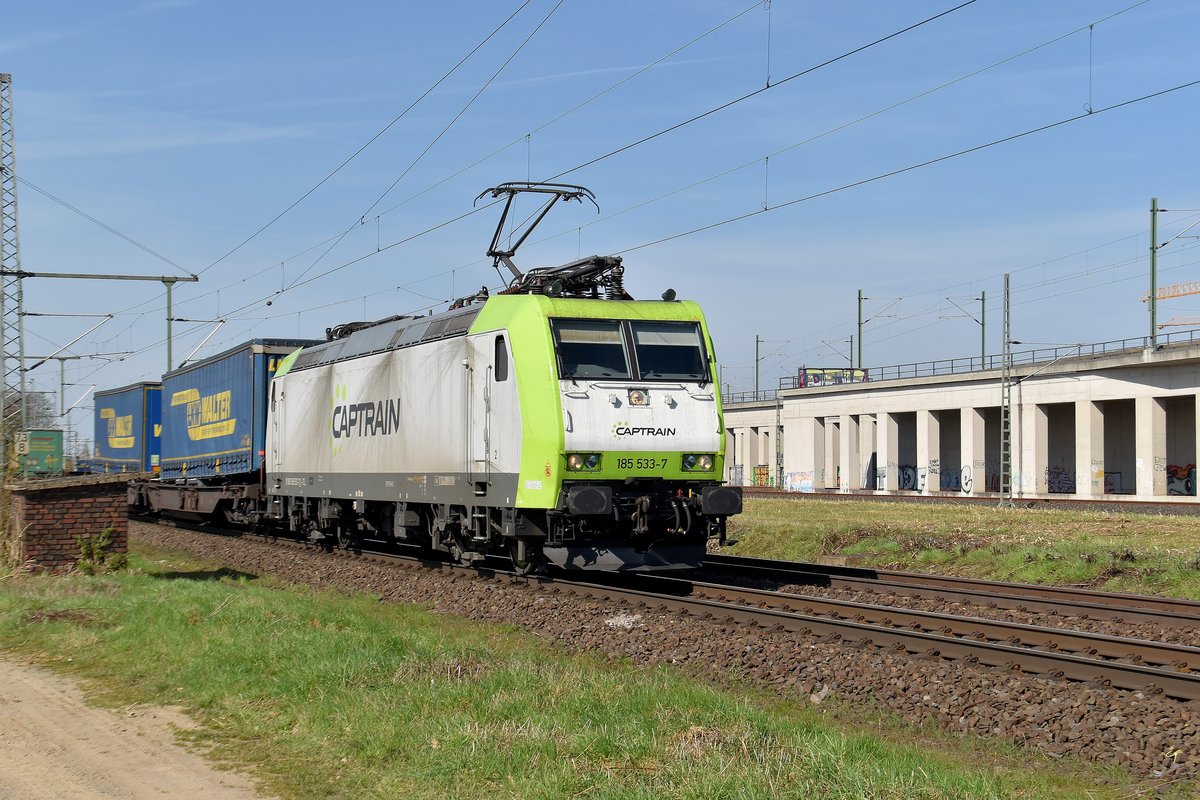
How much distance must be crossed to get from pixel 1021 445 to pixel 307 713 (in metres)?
48.3

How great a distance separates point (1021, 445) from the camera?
51562 millimetres

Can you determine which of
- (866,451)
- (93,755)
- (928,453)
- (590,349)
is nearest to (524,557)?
(590,349)

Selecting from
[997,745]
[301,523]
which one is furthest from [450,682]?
[301,523]

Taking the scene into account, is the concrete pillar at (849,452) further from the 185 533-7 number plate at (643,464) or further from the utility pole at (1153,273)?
the 185 533-7 number plate at (643,464)

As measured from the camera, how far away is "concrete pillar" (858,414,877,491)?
208ft

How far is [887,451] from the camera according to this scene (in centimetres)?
6062

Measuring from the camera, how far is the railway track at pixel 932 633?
9117 millimetres

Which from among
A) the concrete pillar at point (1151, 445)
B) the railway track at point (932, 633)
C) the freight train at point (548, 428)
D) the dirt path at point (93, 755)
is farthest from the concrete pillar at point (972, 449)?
the dirt path at point (93, 755)

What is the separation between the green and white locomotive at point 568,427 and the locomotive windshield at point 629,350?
0.02 metres

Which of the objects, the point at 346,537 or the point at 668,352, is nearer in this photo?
the point at 668,352

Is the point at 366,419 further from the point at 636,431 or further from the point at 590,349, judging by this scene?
the point at 636,431

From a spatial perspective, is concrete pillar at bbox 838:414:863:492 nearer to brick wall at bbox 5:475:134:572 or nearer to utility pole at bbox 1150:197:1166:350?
utility pole at bbox 1150:197:1166:350

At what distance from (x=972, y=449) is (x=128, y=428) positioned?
37411 mm

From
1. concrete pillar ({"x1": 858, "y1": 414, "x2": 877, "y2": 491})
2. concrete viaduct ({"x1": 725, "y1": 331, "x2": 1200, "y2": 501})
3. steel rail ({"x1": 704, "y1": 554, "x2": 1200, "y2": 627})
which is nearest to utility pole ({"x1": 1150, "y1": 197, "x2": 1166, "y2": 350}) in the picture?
concrete viaduct ({"x1": 725, "y1": 331, "x2": 1200, "y2": 501})
